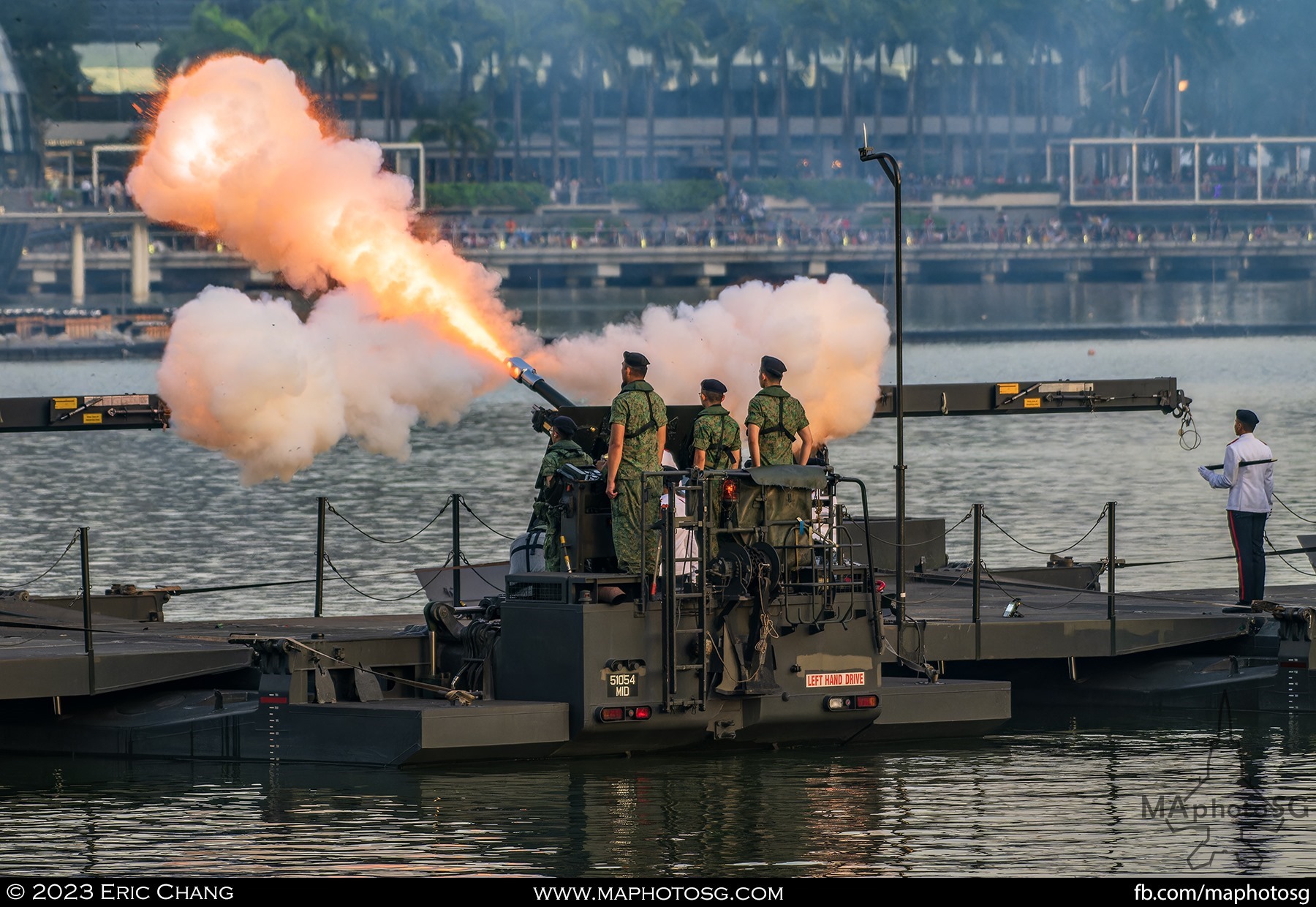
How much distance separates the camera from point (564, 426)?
71.2 feet

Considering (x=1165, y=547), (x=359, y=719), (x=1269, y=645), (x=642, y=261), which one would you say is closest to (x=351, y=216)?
(x=359, y=719)

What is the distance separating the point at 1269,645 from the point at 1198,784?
344 cm

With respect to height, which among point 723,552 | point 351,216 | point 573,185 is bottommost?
point 723,552

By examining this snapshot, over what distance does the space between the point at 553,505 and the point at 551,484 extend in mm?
183

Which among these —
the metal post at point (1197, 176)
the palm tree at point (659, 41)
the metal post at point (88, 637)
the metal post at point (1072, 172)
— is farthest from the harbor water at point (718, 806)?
the metal post at point (1197, 176)

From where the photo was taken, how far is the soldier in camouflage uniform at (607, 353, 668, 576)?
66.7 ft

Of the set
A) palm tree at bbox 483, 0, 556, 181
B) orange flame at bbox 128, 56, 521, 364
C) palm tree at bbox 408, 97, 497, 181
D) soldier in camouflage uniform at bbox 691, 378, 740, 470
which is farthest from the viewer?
palm tree at bbox 483, 0, 556, 181

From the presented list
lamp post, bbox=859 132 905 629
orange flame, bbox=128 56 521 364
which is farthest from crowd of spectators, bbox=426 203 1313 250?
lamp post, bbox=859 132 905 629

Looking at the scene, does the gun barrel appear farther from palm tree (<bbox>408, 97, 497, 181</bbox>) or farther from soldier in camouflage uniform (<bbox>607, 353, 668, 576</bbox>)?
palm tree (<bbox>408, 97, 497, 181</bbox>)

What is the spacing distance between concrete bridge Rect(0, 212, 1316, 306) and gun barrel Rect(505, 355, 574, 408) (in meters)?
94.9

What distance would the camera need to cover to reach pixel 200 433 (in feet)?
80.6

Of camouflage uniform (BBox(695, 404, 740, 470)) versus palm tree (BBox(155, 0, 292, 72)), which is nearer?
camouflage uniform (BBox(695, 404, 740, 470))
